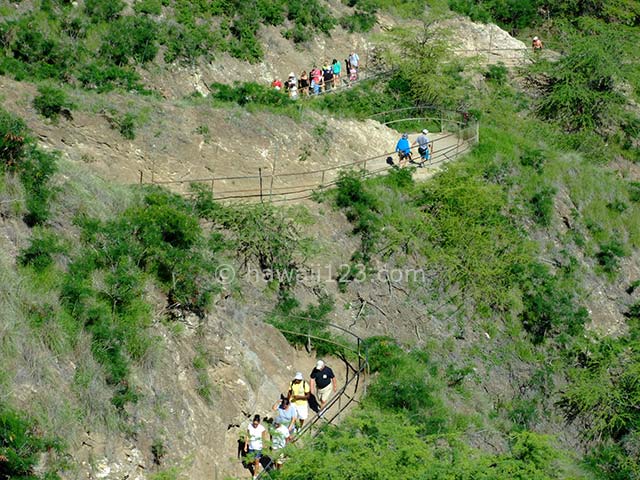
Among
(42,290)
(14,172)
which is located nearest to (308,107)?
(14,172)

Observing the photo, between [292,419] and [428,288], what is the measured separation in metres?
8.81

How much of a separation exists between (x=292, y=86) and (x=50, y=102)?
9.40 meters

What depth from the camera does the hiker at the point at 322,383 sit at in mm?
23766

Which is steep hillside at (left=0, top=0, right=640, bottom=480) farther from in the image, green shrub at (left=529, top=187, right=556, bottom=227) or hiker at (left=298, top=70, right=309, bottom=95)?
hiker at (left=298, top=70, right=309, bottom=95)

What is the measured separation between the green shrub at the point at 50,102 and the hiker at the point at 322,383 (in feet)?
32.4

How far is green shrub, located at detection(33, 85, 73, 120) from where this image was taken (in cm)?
2792

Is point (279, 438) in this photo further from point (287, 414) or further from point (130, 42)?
point (130, 42)

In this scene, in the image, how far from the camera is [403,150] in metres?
32.4

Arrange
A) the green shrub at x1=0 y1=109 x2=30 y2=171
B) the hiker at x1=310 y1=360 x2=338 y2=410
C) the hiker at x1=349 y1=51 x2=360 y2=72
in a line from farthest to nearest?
the hiker at x1=349 y1=51 x2=360 y2=72 < the hiker at x1=310 y1=360 x2=338 y2=410 < the green shrub at x1=0 y1=109 x2=30 y2=171

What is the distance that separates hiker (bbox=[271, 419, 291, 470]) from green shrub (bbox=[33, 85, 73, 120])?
1113cm

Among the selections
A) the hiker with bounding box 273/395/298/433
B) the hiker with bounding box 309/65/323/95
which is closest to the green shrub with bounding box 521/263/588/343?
the hiker with bounding box 309/65/323/95

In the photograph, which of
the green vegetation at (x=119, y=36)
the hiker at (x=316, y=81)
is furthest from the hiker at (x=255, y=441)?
the hiker at (x=316, y=81)

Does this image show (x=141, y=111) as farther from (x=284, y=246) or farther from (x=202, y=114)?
(x=284, y=246)

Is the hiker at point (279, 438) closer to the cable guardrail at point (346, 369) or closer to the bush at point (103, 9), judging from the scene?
the cable guardrail at point (346, 369)
